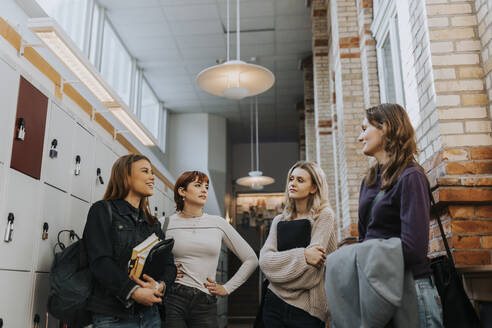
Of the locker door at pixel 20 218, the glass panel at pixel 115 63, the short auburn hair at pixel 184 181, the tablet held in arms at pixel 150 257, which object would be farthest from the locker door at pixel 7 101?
the glass panel at pixel 115 63

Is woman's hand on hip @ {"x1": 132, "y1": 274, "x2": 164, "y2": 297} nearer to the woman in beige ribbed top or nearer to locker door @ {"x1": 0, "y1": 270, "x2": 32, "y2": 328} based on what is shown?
the woman in beige ribbed top

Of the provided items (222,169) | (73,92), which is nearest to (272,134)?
(222,169)

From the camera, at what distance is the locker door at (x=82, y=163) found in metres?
3.24

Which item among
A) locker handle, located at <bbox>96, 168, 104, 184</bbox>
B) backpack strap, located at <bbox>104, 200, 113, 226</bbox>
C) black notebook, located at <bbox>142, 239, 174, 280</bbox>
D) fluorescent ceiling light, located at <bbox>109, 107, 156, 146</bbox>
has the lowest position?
black notebook, located at <bbox>142, 239, 174, 280</bbox>

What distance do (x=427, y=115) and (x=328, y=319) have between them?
1.32 metres

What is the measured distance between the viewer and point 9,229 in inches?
95.6

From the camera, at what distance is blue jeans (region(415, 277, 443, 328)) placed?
1.61 meters

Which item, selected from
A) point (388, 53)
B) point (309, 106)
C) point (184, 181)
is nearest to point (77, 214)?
point (184, 181)

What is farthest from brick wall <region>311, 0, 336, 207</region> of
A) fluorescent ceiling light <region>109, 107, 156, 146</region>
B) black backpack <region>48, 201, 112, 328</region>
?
black backpack <region>48, 201, 112, 328</region>

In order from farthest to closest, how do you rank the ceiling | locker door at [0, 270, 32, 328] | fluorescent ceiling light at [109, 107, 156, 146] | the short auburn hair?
the ceiling → fluorescent ceiling light at [109, 107, 156, 146] → the short auburn hair → locker door at [0, 270, 32, 328]

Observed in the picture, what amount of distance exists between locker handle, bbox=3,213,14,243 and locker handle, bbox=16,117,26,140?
1.45 feet

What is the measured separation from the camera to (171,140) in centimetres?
1420

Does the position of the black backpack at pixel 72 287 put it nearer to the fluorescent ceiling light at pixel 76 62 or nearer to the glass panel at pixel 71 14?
the fluorescent ceiling light at pixel 76 62

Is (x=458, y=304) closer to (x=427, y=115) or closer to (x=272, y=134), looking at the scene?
(x=427, y=115)
